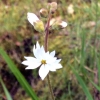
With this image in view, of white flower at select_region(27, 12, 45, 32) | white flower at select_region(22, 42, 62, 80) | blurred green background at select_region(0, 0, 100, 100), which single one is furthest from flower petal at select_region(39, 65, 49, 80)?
blurred green background at select_region(0, 0, 100, 100)

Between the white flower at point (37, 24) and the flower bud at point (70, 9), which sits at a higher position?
the flower bud at point (70, 9)

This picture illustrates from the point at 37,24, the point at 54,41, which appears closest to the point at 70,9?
the point at 54,41

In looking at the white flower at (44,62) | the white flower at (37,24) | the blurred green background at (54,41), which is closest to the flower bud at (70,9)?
the blurred green background at (54,41)

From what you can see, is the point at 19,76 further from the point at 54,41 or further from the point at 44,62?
the point at 54,41

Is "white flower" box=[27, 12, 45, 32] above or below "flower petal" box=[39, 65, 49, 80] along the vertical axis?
above

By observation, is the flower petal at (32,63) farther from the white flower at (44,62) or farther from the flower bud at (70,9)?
the flower bud at (70,9)

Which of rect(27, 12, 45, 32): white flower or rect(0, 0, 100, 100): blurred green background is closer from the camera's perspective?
rect(27, 12, 45, 32): white flower

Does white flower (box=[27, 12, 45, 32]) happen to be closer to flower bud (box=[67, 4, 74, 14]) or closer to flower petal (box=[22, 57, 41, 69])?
flower petal (box=[22, 57, 41, 69])

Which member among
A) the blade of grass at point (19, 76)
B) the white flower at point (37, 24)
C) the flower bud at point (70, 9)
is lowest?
the blade of grass at point (19, 76)
